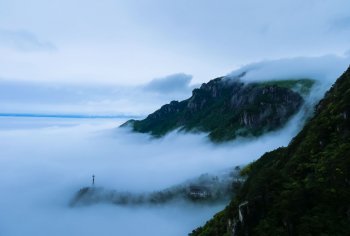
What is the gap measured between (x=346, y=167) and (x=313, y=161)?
13.5 meters

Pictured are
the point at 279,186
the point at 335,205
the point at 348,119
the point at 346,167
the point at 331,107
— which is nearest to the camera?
the point at 335,205

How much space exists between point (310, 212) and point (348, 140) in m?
21.7

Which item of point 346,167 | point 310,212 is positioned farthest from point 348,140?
point 310,212

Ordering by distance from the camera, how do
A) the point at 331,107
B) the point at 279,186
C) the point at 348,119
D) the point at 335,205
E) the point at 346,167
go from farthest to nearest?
the point at 331,107, the point at 348,119, the point at 279,186, the point at 346,167, the point at 335,205

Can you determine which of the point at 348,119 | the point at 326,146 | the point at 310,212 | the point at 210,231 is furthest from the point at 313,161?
the point at 210,231

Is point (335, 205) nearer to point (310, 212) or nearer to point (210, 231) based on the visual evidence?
point (310, 212)

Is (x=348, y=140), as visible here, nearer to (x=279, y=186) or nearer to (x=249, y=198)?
(x=279, y=186)

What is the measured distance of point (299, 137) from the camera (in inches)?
4006

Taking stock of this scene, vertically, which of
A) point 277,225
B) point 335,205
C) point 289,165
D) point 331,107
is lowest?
point 277,225

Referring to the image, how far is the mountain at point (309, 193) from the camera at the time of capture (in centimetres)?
5853

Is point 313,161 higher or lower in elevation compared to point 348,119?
lower

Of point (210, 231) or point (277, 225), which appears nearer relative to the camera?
point (277, 225)

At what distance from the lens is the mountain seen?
192 feet

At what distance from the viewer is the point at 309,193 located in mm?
65250
